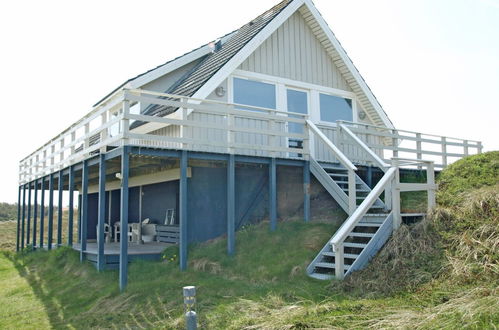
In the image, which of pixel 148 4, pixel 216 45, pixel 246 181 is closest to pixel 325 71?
pixel 216 45

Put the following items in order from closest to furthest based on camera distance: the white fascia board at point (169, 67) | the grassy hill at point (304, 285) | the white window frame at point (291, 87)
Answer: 1. the grassy hill at point (304, 285)
2. the white window frame at point (291, 87)
3. the white fascia board at point (169, 67)

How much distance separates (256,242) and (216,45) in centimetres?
833

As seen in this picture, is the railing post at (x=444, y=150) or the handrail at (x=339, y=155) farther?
the railing post at (x=444, y=150)

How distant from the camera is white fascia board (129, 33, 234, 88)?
13.8 m

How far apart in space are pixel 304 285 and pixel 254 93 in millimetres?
6882

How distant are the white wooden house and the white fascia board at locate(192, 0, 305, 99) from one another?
4 cm

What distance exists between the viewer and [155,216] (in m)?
14.4

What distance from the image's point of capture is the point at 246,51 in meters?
12.6

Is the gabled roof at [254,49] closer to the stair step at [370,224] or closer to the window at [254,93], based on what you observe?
the window at [254,93]

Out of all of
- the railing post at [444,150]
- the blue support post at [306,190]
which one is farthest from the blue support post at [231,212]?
the railing post at [444,150]

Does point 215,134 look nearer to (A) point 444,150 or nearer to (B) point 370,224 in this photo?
(B) point 370,224

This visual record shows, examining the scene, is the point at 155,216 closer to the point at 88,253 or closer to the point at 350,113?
the point at 88,253

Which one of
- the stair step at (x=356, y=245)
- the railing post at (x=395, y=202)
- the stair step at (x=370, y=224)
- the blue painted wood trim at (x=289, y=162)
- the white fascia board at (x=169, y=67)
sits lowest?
the stair step at (x=356, y=245)

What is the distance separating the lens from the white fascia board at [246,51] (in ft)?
38.6
